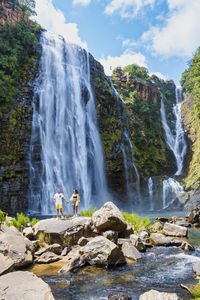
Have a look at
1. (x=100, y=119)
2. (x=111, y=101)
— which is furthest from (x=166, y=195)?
(x=111, y=101)

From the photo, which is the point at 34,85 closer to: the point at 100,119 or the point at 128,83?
the point at 100,119

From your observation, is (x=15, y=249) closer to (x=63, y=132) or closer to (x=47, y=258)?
(x=47, y=258)

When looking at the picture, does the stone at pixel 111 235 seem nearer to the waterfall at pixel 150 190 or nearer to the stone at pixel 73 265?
the stone at pixel 73 265

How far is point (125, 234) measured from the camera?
7988 millimetres

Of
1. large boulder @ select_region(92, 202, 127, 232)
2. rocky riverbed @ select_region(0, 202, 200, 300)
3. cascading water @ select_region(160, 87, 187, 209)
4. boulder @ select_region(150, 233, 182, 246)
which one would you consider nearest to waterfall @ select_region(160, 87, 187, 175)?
cascading water @ select_region(160, 87, 187, 209)

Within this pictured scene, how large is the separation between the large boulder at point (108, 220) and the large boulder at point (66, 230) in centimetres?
40

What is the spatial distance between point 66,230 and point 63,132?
16049 mm

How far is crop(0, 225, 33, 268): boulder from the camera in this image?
5.59m

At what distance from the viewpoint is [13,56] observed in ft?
70.0

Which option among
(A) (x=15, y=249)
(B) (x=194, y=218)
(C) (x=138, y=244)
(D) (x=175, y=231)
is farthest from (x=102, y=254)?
(B) (x=194, y=218)

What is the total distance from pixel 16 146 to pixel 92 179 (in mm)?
8742

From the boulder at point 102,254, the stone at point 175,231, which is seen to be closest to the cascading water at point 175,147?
the stone at point 175,231

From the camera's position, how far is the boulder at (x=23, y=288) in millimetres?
3279

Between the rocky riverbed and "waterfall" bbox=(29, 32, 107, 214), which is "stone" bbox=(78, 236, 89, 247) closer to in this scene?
the rocky riverbed
